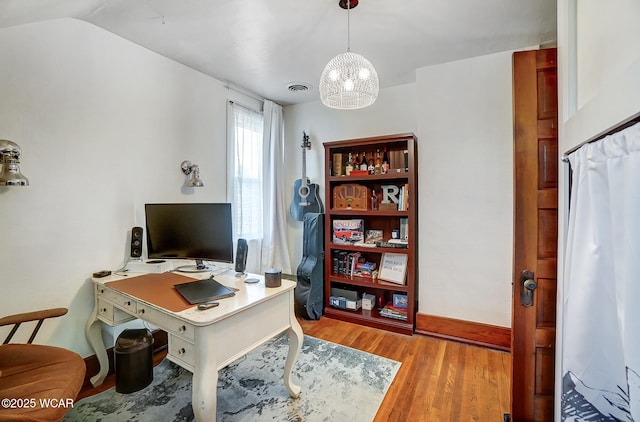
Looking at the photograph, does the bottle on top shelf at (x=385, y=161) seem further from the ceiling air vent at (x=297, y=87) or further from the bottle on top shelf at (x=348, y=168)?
the ceiling air vent at (x=297, y=87)

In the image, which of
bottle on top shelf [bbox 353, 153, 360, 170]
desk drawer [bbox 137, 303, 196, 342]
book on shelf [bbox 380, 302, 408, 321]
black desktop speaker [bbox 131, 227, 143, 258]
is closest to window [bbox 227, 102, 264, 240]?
black desktop speaker [bbox 131, 227, 143, 258]

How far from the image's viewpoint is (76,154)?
1855mm

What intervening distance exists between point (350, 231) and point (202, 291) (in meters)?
1.78

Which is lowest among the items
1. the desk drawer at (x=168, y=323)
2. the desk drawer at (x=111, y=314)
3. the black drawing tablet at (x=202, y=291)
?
the desk drawer at (x=111, y=314)

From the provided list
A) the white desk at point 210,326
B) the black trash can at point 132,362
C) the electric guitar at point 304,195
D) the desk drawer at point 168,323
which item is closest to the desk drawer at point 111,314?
the white desk at point 210,326

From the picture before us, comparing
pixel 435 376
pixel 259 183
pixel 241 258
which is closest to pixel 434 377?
pixel 435 376

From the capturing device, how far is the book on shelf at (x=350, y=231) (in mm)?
2979

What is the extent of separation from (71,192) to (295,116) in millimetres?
2484

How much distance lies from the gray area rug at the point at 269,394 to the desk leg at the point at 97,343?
153mm

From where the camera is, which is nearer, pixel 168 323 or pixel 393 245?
pixel 168 323

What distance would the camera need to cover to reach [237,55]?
2.38 metres

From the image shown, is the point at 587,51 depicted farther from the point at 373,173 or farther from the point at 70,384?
the point at 70,384

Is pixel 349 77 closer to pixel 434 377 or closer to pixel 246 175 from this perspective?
pixel 246 175

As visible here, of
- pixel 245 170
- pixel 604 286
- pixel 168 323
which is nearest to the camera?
pixel 604 286
